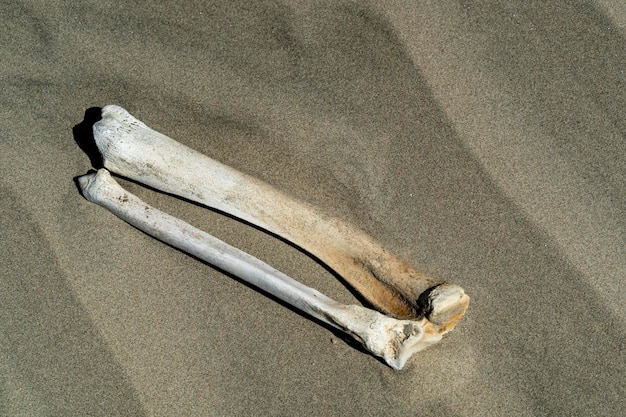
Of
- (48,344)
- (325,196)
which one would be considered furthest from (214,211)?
(48,344)

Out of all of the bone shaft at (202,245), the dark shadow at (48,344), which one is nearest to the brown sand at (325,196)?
the dark shadow at (48,344)

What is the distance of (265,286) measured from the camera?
196cm

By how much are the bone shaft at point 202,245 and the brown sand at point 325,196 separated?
114mm

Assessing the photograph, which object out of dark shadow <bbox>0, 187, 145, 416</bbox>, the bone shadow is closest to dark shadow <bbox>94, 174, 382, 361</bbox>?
Result: the bone shadow

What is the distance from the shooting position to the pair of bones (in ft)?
6.31

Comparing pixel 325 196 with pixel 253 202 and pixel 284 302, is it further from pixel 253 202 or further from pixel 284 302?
pixel 284 302

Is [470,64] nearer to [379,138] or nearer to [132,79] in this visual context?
[379,138]

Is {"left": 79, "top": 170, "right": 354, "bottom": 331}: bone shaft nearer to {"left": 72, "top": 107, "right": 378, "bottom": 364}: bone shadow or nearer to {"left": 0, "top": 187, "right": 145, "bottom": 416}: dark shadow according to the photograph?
{"left": 72, "top": 107, "right": 378, "bottom": 364}: bone shadow

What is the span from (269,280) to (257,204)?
26 centimetres

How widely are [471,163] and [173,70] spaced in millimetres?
1142

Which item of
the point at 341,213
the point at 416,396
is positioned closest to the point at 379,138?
the point at 341,213

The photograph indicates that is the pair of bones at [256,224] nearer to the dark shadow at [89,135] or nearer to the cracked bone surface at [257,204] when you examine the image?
the cracked bone surface at [257,204]

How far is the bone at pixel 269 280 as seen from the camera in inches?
73.5

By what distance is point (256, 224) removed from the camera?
206 cm
